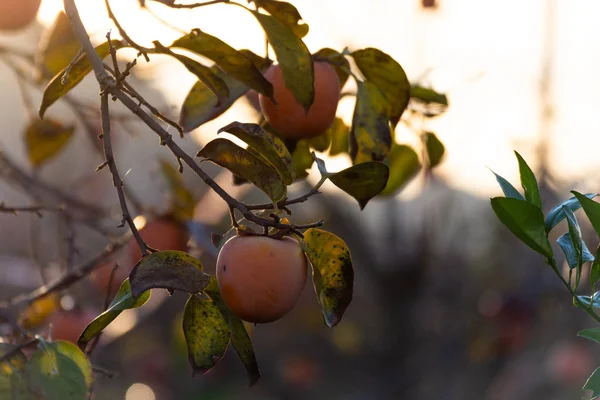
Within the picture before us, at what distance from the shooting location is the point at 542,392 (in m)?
4.79

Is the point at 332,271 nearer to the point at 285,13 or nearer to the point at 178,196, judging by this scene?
the point at 285,13

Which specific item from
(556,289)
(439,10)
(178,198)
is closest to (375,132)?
(178,198)

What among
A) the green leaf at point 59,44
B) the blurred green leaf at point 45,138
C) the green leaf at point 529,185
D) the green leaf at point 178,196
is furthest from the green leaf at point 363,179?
the blurred green leaf at point 45,138

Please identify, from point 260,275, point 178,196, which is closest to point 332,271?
point 260,275

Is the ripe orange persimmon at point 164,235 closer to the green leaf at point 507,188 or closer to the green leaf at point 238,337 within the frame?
the green leaf at point 238,337

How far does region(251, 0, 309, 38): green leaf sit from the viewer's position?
709mm

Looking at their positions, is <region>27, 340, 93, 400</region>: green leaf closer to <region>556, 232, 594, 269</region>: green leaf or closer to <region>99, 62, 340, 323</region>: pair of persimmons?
<region>99, 62, 340, 323</region>: pair of persimmons

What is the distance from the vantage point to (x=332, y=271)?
0.63m

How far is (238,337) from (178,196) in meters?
0.67

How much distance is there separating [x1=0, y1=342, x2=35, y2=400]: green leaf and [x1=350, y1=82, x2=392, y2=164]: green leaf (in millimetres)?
331

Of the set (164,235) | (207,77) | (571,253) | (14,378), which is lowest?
(164,235)

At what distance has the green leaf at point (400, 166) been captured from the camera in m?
0.97

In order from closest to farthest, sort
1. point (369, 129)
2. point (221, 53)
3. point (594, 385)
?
1. point (594, 385)
2. point (221, 53)
3. point (369, 129)

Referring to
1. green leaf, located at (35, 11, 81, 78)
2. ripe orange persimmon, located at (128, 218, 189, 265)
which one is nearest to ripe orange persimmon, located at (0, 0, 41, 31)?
green leaf, located at (35, 11, 81, 78)
